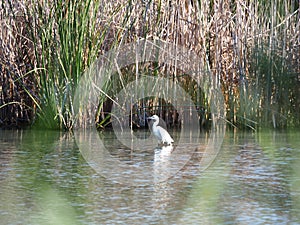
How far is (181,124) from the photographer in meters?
7.30

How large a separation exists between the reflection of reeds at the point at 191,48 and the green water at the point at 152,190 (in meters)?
1.15

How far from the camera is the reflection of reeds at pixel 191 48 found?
6.84m

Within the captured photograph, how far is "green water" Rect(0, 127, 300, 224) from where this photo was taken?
136 inches

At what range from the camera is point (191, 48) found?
7.14 metres

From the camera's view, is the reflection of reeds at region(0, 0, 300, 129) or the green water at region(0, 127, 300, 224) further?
the reflection of reeds at region(0, 0, 300, 129)

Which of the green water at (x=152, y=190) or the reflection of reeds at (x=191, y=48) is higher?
the reflection of reeds at (x=191, y=48)

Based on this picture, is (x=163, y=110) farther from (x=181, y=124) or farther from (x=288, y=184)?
(x=288, y=184)

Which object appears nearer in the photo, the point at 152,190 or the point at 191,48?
the point at 152,190

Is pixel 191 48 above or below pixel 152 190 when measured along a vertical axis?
above

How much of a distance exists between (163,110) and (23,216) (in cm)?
401

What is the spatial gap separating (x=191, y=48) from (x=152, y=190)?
10.4ft

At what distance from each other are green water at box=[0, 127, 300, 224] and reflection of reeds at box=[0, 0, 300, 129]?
1.15m

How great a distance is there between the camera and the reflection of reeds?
6.84 m

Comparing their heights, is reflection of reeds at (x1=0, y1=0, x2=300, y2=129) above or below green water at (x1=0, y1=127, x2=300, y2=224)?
above
